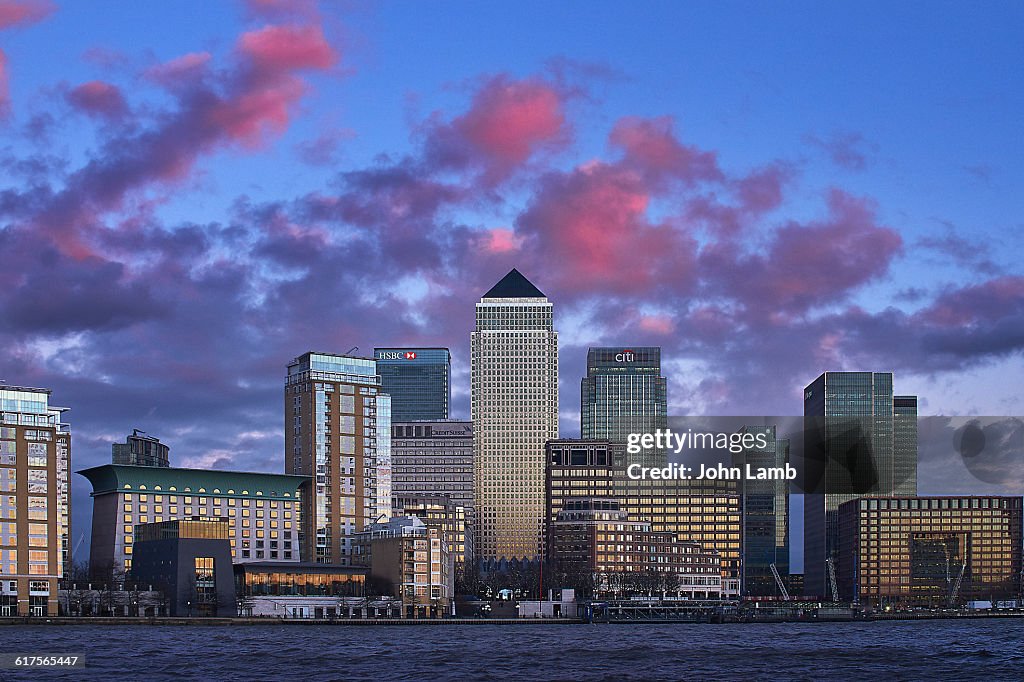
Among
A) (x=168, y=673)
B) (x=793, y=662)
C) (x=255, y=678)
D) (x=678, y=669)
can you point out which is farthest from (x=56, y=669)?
(x=793, y=662)

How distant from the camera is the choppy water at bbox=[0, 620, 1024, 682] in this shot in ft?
443

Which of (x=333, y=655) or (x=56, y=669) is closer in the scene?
(x=56, y=669)

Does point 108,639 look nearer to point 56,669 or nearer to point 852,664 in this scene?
point 56,669

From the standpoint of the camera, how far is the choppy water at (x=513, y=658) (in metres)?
135

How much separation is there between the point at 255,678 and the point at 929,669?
60584mm

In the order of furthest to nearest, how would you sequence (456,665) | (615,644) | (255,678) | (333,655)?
1. (615,644)
2. (333,655)
3. (456,665)
4. (255,678)

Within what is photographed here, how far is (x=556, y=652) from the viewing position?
169 metres

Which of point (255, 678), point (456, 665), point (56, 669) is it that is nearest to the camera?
point (255, 678)

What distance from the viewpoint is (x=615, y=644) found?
186625 mm

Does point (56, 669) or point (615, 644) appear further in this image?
point (615, 644)

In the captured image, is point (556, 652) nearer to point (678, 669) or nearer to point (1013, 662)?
point (678, 669)

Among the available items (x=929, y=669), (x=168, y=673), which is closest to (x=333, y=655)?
(x=168, y=673)

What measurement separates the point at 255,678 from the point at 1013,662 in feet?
245

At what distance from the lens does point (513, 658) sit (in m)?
158
